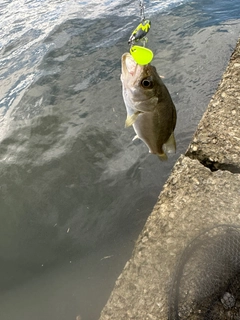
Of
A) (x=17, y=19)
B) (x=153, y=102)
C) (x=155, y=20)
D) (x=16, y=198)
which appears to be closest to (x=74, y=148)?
(x=16, y=198)

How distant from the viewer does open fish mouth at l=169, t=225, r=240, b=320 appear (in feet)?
6.91

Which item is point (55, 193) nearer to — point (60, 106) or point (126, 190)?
point (126, 190)

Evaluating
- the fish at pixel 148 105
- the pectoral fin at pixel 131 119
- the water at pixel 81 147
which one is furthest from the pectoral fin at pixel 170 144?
the water at pixel 81 147

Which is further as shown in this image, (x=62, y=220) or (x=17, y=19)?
(x=17, y=19)

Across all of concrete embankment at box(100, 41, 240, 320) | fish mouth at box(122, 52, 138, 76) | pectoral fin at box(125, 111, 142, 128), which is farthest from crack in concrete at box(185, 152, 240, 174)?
fish mouth at box(122, 52, 138, 76)

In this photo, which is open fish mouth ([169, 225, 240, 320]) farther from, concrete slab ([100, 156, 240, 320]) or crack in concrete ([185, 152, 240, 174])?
crack in concrete ([185, 152, 240, 174])

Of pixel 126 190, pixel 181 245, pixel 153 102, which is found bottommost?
pixel 126 190

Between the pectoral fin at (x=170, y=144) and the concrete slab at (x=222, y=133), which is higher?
the pectoral fin at (x=170, y=144)

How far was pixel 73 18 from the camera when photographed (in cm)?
815

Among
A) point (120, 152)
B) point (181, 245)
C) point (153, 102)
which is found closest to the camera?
point (153, 102)

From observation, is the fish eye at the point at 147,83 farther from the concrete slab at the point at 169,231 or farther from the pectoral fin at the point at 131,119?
the concrete slab at the point at 169,231

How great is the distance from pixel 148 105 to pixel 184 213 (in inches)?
44.1

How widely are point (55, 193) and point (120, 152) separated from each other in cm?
98

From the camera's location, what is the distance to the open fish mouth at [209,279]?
6.91 ft
